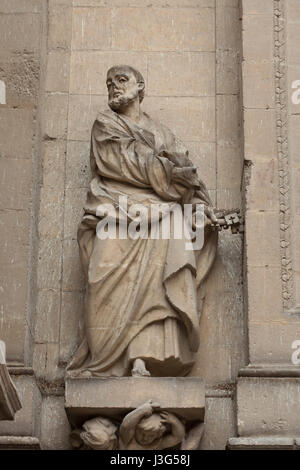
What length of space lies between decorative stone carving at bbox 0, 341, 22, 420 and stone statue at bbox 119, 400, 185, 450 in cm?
90

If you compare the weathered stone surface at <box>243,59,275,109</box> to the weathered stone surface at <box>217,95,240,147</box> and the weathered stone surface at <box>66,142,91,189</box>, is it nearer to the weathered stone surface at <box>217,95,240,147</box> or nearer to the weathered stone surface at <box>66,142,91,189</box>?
the weathered stone surface at <box>217,95,240,147</box>

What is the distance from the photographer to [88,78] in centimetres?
1172

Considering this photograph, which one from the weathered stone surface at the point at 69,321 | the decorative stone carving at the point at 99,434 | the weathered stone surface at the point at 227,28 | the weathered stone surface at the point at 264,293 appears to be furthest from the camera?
the weathered stone surface at the point at 227,28

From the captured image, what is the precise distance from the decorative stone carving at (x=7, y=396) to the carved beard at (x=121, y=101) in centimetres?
285

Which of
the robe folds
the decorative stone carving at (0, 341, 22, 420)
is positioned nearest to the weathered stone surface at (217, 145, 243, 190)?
the robe folds

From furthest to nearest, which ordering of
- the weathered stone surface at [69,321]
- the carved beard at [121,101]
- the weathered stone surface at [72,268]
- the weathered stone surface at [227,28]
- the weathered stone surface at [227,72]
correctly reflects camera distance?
the weathered stone surface at [227,28] → the weathered stone surface at [227,72] → the carved beard at [121,101] → the weathered stone surface at [72,268] → the weathered stone surface at [69,321]

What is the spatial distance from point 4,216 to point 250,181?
6.89 ft

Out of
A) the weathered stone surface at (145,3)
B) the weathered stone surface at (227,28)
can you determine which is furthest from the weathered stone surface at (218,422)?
the weathered stone surface at (145,3)

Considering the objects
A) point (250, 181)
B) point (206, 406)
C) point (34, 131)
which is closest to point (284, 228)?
point (250, 181)

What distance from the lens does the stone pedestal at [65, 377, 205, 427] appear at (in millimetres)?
9898

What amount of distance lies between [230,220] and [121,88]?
149 cm

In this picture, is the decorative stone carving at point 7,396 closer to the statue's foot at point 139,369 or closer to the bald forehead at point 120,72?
the statue's foot at point 139,369

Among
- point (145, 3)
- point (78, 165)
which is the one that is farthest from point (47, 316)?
point (145, 3)

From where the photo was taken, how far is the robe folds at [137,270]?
10.2 meters
